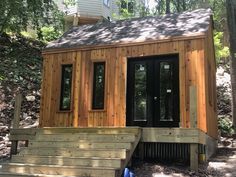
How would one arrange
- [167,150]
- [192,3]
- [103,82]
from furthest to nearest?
1. [192,3]
2. [103,82]
3. [167,150]

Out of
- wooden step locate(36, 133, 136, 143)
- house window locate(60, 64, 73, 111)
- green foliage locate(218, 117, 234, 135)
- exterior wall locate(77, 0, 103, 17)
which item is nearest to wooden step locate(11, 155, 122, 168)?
wooden step locate(36, 133, 136, 143)

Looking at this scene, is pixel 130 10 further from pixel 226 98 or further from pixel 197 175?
pixel 197 175

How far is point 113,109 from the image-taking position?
10641 mm

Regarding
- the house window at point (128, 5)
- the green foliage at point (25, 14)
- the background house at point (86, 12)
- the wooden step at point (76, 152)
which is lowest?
the wooden step at point (76, 152)

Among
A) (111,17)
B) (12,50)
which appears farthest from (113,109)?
(111,17)

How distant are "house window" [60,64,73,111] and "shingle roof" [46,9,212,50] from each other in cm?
77

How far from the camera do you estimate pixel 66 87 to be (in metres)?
11.6

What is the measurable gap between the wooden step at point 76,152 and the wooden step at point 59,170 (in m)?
0.67

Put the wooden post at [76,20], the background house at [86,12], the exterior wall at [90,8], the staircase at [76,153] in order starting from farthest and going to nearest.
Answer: the exterior wall at [90,8]
the background house at [86,12]
the wooden post at [76,20]
the staircase at [76,153]

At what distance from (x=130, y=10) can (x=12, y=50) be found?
551 inches

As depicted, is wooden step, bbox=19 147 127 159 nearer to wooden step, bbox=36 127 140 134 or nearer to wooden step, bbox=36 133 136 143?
wooden step, bbox=36 133 136 143

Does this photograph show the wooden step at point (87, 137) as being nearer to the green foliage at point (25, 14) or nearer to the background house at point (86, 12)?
the green foliage at point (25, 14)

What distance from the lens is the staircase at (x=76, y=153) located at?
7.73 meters

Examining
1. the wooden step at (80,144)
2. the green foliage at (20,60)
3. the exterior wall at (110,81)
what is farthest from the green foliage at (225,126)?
the wooden step at (80,144)
